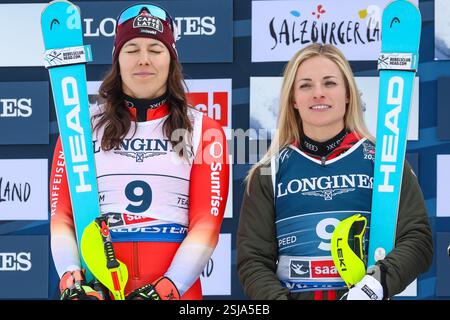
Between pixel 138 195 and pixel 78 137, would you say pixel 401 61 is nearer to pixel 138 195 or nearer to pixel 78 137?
pixel 138 195

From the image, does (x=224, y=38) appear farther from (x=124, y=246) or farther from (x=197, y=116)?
(x=124, y=246)

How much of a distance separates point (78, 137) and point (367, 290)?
119 cm

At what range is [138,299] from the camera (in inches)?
119

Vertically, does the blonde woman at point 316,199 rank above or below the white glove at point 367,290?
above

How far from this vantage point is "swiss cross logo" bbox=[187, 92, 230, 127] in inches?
160

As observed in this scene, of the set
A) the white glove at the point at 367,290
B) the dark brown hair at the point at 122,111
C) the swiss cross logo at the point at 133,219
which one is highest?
the dark brown hair at the point at 122,111

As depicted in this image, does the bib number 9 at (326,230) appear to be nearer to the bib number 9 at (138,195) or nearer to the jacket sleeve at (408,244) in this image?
the jacket sleeve at (408,244)

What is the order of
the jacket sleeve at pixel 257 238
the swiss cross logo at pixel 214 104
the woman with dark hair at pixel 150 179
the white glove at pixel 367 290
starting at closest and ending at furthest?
the white glove at pixel 367 290, the jacket sleeve at pixel 257 238, the woman with dark hair at pixel 150 179, the swiss cross logo at pixel 214 104

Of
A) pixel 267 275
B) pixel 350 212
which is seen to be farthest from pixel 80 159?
pixel 350 212

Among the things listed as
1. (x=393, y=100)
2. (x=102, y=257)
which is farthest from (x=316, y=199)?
(x=102, y=257)

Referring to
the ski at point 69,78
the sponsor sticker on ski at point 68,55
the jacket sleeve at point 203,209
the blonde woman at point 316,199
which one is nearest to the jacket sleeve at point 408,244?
the blonde woman at point 316,199

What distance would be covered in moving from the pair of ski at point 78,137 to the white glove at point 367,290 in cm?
81

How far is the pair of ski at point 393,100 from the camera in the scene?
10.1 feet

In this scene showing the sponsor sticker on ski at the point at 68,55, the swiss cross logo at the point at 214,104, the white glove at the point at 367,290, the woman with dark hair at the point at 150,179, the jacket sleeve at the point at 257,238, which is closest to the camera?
the white glove at the point at 367,290
